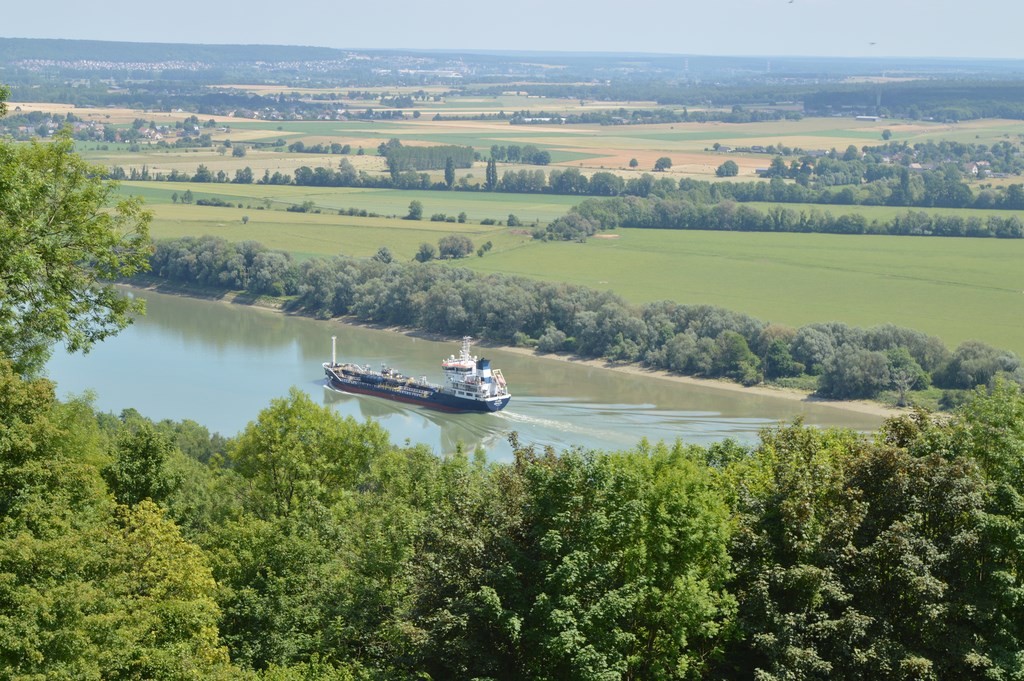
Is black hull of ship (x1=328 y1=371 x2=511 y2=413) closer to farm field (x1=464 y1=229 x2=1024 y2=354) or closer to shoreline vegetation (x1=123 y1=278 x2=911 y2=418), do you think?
shoreline vegetation (x1=123 y1=278 x2=911 y2=418)

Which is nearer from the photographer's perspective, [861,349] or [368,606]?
[368,606]

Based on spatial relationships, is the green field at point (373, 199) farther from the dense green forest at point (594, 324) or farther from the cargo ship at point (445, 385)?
the cargo ship at point (445, 385)

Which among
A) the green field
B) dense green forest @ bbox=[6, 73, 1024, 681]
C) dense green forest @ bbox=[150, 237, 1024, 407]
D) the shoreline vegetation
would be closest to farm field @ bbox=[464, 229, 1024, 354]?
dense green forest @ bbox=[150, 237, 1024, 407]

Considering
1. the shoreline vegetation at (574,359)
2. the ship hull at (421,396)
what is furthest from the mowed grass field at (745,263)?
the ship hull at (421,396)

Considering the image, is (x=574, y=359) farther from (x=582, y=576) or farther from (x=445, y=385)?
(x=582, y=576)

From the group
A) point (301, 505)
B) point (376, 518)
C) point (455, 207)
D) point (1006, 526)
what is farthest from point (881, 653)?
point (455, 207)

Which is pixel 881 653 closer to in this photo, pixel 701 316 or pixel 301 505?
pixel 301 505

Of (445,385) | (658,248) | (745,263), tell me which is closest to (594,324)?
(445,385)
